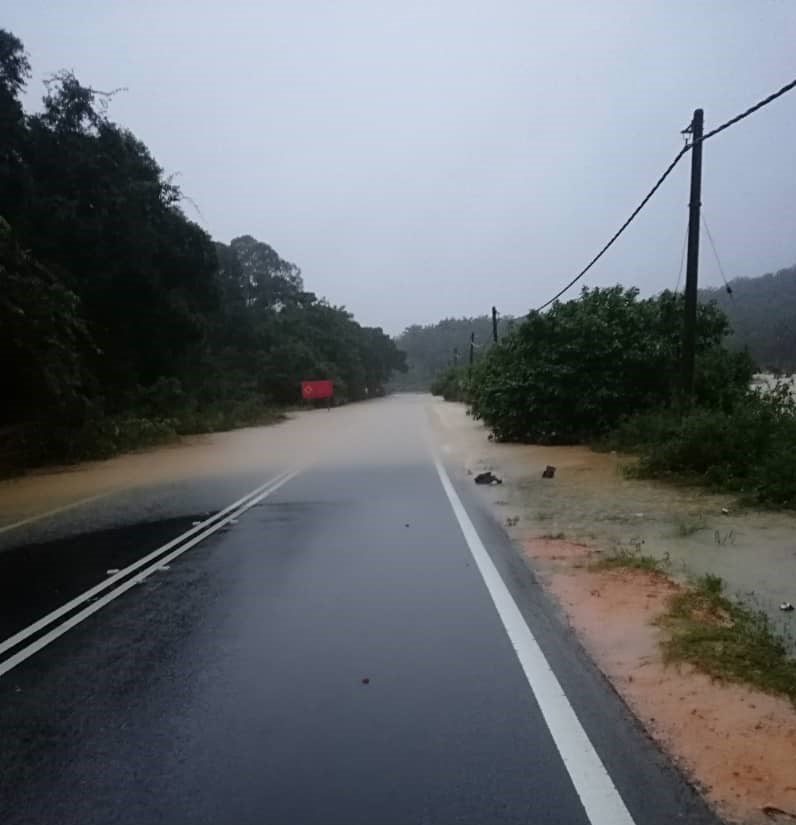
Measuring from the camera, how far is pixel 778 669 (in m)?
4.81

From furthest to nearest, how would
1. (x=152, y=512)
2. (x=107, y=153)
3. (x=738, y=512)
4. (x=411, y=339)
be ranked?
(x=411, y=339) < (x=107, y=153) < (x=152, y=512) < (x=738, y=512)

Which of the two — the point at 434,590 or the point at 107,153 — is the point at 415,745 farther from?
the point at 107,153

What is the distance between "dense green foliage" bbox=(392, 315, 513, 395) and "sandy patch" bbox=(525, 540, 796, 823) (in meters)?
138

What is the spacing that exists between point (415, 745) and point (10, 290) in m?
14.8

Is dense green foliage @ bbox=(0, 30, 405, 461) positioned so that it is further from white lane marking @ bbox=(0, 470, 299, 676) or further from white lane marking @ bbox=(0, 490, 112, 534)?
white lane marking @ bbox=(0, 470, 299, 676)

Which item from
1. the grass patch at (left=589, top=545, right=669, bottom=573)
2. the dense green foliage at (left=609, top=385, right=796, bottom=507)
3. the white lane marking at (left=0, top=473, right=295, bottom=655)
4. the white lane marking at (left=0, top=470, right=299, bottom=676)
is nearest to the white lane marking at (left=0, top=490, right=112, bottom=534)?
the white lane marking at (left=0, top=473, right=295, bottom=655)

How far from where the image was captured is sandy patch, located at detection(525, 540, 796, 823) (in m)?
3.49

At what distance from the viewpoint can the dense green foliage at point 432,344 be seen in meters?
157

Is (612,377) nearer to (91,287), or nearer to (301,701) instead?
(91,287)

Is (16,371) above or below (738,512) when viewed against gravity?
above

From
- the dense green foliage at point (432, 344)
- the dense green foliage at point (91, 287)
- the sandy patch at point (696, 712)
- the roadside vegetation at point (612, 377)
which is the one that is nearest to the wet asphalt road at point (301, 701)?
the sandy patch at point (696, 712)

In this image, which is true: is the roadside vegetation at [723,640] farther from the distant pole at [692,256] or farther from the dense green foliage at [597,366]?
the dense green foliage at [597,366]

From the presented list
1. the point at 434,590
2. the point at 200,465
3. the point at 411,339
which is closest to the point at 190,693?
the point at 434,590

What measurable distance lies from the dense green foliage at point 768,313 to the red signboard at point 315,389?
98.7 feet
